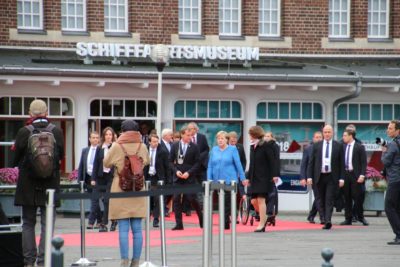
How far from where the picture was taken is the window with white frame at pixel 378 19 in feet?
118

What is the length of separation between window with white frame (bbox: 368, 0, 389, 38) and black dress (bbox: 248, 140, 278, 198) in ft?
46.9

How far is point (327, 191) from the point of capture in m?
23.5

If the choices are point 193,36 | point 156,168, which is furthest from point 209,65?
point 156,168

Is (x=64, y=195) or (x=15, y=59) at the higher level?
(x=15, y=59)

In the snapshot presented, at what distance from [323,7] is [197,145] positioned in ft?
39.7

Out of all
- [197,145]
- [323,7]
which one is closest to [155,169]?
[197,145]

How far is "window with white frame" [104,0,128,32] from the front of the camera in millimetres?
34000

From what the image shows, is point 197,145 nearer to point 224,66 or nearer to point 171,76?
point 171,76

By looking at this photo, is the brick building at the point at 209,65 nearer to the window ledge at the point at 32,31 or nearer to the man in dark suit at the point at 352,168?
the window ledge at the point at 32,31

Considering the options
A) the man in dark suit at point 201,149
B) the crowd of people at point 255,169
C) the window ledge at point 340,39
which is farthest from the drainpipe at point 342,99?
the man in dark suit at point 201,149

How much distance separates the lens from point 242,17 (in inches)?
1385

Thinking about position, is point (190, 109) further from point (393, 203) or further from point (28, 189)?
point (28, 189)

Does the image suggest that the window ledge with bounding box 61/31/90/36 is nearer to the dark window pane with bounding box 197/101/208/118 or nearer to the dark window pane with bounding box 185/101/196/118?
the dark window pane with bounding box 185/101/196/118

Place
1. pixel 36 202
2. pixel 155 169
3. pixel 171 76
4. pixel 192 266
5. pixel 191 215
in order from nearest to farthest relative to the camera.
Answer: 1. pixel 36 202
2. pixel 192 266
3. pixel 155 169
4. pixel 191 215
5. pixel 171 76
